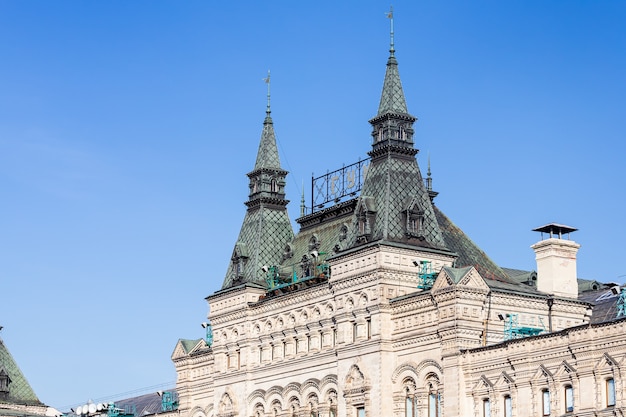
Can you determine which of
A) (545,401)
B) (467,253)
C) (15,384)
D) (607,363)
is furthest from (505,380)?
(15,384)

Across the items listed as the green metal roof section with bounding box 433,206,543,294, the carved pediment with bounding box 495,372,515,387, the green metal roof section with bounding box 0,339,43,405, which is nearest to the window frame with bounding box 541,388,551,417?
the carved pediment with bounding box 495,372,515,387

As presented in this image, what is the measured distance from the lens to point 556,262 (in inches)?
3676

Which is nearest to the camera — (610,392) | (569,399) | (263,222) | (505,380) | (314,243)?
(610,392)

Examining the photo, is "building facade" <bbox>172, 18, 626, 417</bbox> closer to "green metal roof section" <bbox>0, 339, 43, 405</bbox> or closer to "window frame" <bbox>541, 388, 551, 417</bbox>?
"window frame" <bbox>541, 388, 551, 417</bbox>

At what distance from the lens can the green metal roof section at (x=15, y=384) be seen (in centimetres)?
15038

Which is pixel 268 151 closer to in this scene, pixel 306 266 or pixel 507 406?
pixel 306 266

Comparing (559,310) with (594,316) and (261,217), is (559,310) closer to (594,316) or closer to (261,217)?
(594,316)

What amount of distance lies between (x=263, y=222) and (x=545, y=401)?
129ft

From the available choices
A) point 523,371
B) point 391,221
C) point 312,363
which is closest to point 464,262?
point 391,221

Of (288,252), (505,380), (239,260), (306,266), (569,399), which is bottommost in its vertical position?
(569,399)

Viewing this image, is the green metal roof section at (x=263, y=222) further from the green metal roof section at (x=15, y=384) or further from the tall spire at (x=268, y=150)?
the green metal roof section at (x=15, y=384)

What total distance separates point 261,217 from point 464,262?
68.2 ft

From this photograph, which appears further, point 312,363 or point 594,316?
point 594,316

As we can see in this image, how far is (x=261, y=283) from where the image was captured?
10950 cm
